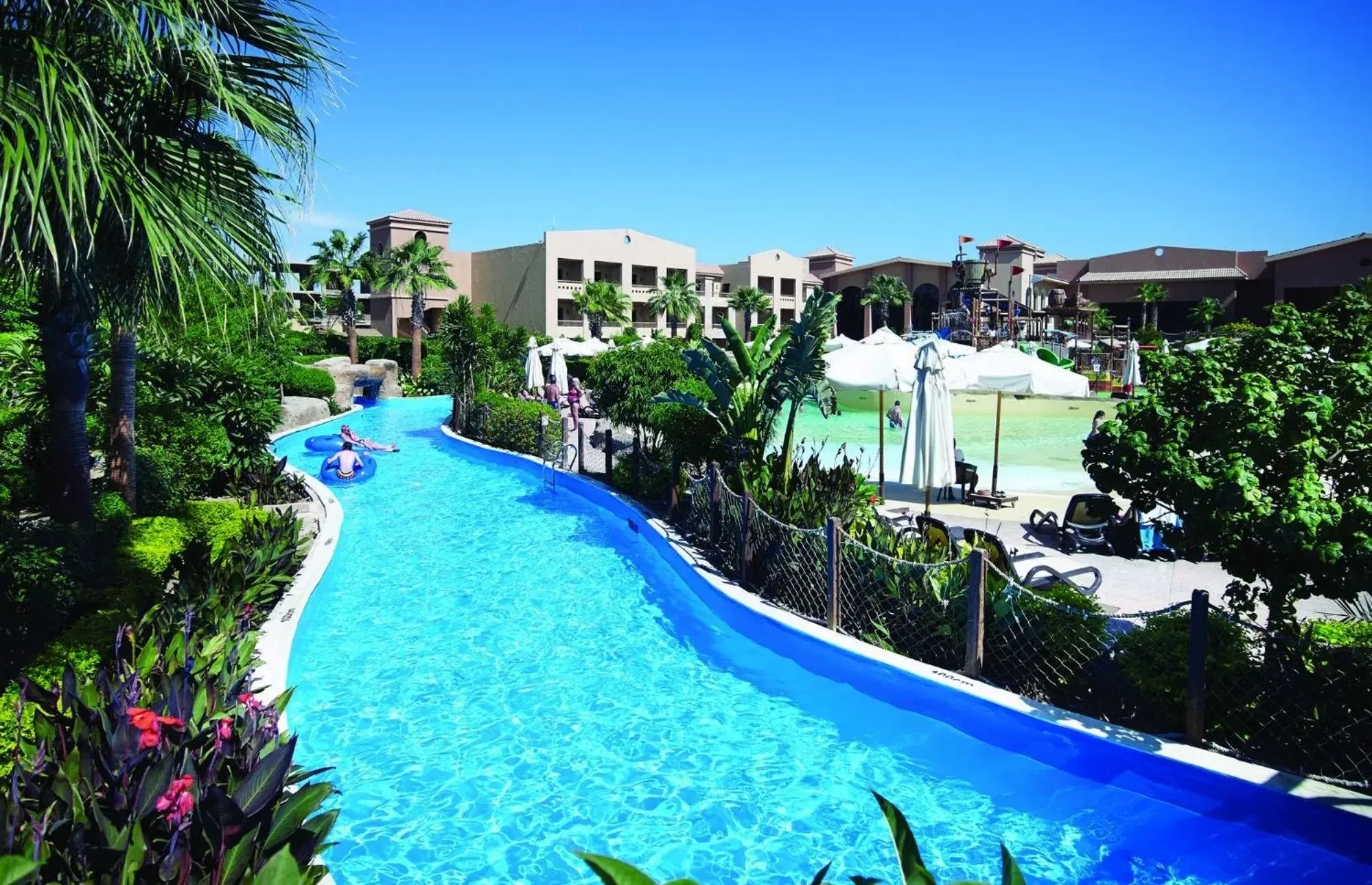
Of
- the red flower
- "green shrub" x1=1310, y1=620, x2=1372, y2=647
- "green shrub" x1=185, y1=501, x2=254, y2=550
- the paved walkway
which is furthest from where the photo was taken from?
A: "green shrub" x1=185, y1=501, x2=254, y2=550

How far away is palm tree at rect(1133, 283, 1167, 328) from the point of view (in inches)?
1949

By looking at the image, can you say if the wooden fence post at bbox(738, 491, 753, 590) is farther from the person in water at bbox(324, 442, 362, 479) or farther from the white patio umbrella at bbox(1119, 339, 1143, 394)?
the white patio umbrella at bbox(1119, 339, 1143, 394)

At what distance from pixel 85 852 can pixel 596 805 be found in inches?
136

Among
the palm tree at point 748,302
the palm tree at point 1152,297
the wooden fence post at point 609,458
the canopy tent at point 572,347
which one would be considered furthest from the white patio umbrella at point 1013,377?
the palm tree at point 748,302

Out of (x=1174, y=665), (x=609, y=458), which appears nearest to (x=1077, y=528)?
(x=1174, y=665)

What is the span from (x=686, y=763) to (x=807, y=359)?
5312mm

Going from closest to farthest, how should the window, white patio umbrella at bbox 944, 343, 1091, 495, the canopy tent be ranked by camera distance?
white patio umbrella at bbox 944, 343, 1091, 495 < the canopy tent < the window

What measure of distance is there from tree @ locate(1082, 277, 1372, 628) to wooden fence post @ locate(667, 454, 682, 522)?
Answer: 682 centimetres

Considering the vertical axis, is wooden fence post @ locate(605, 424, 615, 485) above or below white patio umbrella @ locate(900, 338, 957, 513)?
below

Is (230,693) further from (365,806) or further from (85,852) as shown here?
(85,852)

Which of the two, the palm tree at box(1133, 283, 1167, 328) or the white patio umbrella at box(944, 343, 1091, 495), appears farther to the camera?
the palm tree at box(1133, 283, 1167, 328)

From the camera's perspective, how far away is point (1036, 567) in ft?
29.5

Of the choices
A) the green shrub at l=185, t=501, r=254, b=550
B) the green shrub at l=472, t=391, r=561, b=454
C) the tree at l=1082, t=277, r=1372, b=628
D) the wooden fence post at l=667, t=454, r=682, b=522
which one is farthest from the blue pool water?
the green shrub at l=472, t=391, r=561, b=454

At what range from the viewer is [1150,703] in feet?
19.7
